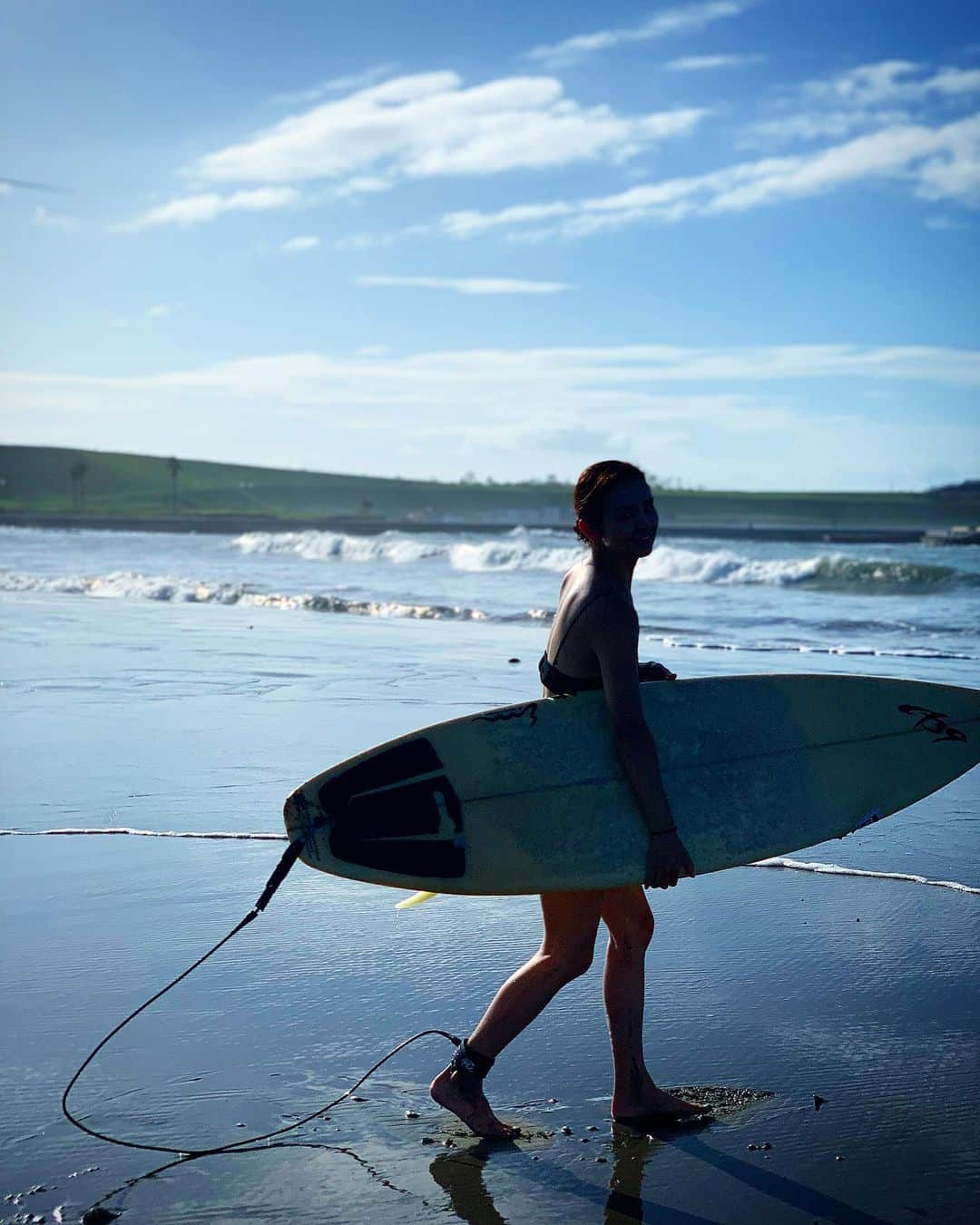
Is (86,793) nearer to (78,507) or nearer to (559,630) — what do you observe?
(559,630)

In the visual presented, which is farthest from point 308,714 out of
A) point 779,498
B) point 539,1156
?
point 779,498

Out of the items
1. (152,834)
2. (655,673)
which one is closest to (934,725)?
(655,673)

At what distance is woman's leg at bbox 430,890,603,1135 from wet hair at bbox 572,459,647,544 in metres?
0.85

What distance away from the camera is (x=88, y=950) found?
161 inches

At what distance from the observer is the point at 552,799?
10.6 feet

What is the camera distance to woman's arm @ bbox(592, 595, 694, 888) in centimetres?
297

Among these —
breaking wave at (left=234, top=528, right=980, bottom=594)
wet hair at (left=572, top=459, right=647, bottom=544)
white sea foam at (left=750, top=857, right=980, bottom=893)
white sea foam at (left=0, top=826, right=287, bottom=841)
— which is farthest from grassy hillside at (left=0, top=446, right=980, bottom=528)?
wet hair at (left=572, top=459, right=647, bottom=544)

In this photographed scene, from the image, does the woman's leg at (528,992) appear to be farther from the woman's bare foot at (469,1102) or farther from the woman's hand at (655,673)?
the woman's hand at (655,673)

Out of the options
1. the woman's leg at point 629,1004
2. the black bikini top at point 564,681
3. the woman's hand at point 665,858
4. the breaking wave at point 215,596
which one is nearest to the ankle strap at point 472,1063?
the woman's leg at point 629,1004

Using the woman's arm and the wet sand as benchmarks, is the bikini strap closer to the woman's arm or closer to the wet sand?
the woman's arm

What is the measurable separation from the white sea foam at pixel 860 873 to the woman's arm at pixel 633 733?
1.99m

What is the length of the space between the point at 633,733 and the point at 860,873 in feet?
8.17

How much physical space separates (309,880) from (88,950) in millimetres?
1111

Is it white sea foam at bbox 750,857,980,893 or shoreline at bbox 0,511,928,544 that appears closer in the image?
white sea foam at bbox 750,857,980,893
